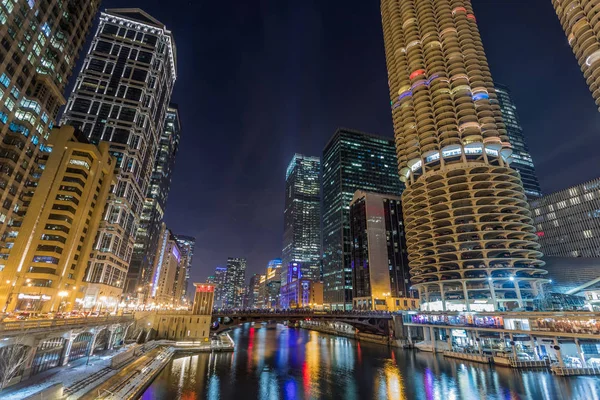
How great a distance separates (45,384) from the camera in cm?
3266

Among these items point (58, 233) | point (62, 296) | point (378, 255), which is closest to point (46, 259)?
point (58, 233)

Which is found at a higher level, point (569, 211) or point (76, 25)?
point (76, 25)

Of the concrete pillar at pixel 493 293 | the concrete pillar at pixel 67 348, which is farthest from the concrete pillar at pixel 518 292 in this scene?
the concrete pillar at pixel 67 348

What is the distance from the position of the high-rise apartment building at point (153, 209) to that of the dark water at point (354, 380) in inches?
3295

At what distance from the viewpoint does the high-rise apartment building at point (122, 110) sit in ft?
310

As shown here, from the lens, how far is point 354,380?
4753 centimetres

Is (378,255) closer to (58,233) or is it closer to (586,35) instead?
(586,35)

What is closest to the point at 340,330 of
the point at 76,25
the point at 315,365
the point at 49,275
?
the point at 315,365

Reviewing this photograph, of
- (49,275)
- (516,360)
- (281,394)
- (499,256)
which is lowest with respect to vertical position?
(281,394)

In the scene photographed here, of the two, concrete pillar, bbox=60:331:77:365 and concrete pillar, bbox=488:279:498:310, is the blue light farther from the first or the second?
concrete pillar, bbox=60:331:77:365

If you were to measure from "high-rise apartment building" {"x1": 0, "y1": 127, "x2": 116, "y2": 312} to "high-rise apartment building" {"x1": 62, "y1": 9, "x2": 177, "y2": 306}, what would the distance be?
5953 mm

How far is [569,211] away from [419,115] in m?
77.4

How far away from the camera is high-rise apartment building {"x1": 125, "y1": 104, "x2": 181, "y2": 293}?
430ft

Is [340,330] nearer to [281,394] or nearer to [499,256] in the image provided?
[499,256]
